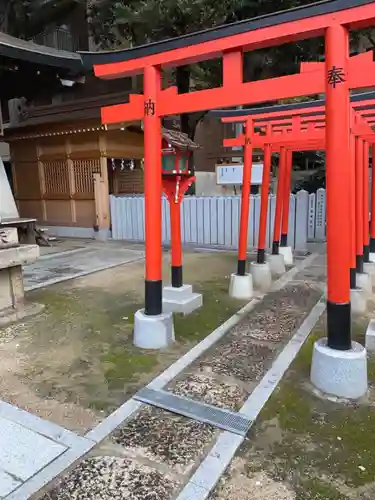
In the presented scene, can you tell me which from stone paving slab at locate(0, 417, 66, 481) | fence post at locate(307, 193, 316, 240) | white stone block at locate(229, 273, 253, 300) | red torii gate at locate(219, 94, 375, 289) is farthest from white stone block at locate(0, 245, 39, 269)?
fence post at locate(307, 193, 316, 240)

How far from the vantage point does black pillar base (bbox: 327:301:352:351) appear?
3.50 m

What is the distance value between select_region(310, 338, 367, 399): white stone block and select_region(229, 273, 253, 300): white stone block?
2910 mm

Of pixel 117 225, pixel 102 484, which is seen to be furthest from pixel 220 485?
pixel 117 225

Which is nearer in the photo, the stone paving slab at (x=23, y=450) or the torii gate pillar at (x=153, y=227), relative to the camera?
the stone paving slab at (x=23, y=450)

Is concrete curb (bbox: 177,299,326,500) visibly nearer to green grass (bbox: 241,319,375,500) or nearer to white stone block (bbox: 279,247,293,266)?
green grass (bbox: 241,319,375,500)

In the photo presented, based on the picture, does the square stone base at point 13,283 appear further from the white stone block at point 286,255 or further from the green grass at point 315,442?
the white stone block at point 286,255

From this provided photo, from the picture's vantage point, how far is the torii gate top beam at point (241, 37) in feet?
10.6

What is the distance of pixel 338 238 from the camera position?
344 cm

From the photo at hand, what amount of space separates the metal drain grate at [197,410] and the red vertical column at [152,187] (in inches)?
50.9

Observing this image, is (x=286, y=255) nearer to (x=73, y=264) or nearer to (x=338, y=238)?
(x=73, y=264)

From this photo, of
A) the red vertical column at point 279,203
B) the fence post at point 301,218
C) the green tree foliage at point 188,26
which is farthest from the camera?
the fence post at point 301,218

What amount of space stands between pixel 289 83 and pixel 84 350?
358 cm

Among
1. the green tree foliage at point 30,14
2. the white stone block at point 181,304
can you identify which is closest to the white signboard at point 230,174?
the green tree foliage at point 30,14

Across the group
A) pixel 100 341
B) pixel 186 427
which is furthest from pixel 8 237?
pixel 186 427
